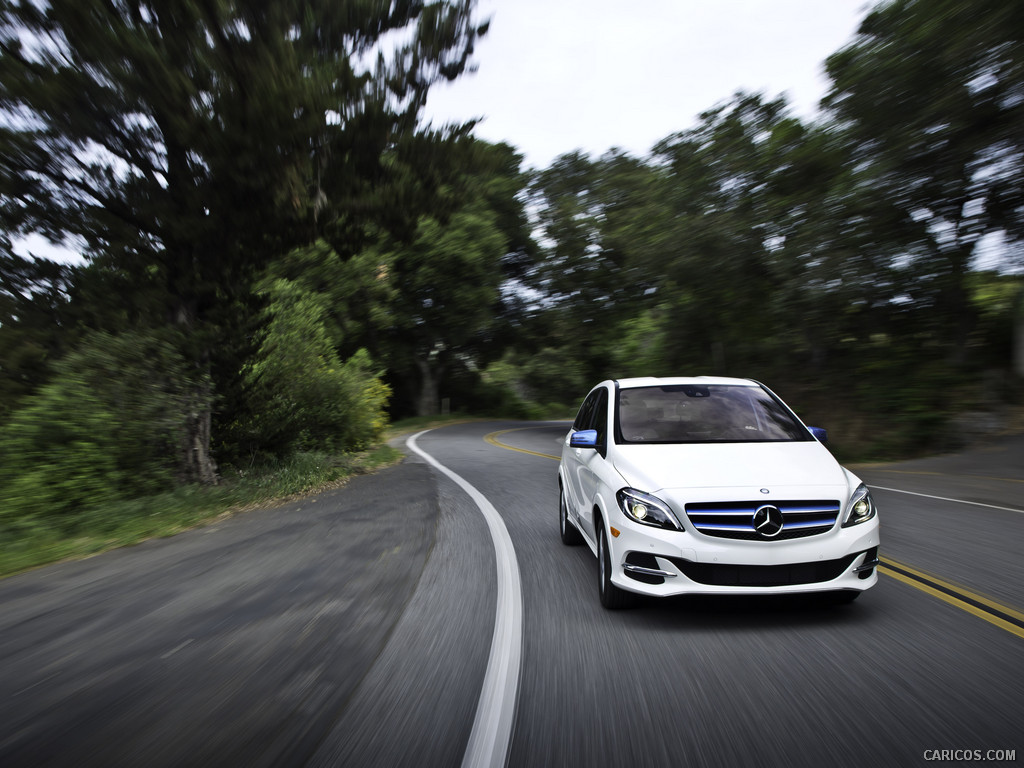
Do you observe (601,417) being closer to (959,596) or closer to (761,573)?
(761,573)

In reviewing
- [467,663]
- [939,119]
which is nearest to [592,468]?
[467,663]

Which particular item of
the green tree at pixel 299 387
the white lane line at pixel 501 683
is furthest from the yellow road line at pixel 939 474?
the green tree at pixel 299 387

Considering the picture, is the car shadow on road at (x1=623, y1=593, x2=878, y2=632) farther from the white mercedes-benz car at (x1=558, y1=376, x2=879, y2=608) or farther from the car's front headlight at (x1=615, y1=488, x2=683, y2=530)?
→ the car's front headlight at (x1=615, y1=488, x2=683, y2=530)

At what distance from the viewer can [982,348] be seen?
16.6 m

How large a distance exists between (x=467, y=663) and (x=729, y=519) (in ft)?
5.93

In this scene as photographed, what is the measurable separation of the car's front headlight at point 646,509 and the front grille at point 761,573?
9.2 inches

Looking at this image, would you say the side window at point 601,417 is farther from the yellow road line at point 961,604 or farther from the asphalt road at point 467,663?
the yellow road line at point 961,604

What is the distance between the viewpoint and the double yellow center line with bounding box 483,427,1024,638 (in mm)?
4465

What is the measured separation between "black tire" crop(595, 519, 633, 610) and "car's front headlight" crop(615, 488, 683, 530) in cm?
40

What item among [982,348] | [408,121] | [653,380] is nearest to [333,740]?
[653,380]

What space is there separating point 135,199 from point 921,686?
1066 centimetres

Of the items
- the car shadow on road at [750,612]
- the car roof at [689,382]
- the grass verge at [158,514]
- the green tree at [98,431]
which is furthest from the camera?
the green tree at [98,431]

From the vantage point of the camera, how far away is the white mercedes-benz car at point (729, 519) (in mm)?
4328

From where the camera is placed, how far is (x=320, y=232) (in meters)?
11.8
